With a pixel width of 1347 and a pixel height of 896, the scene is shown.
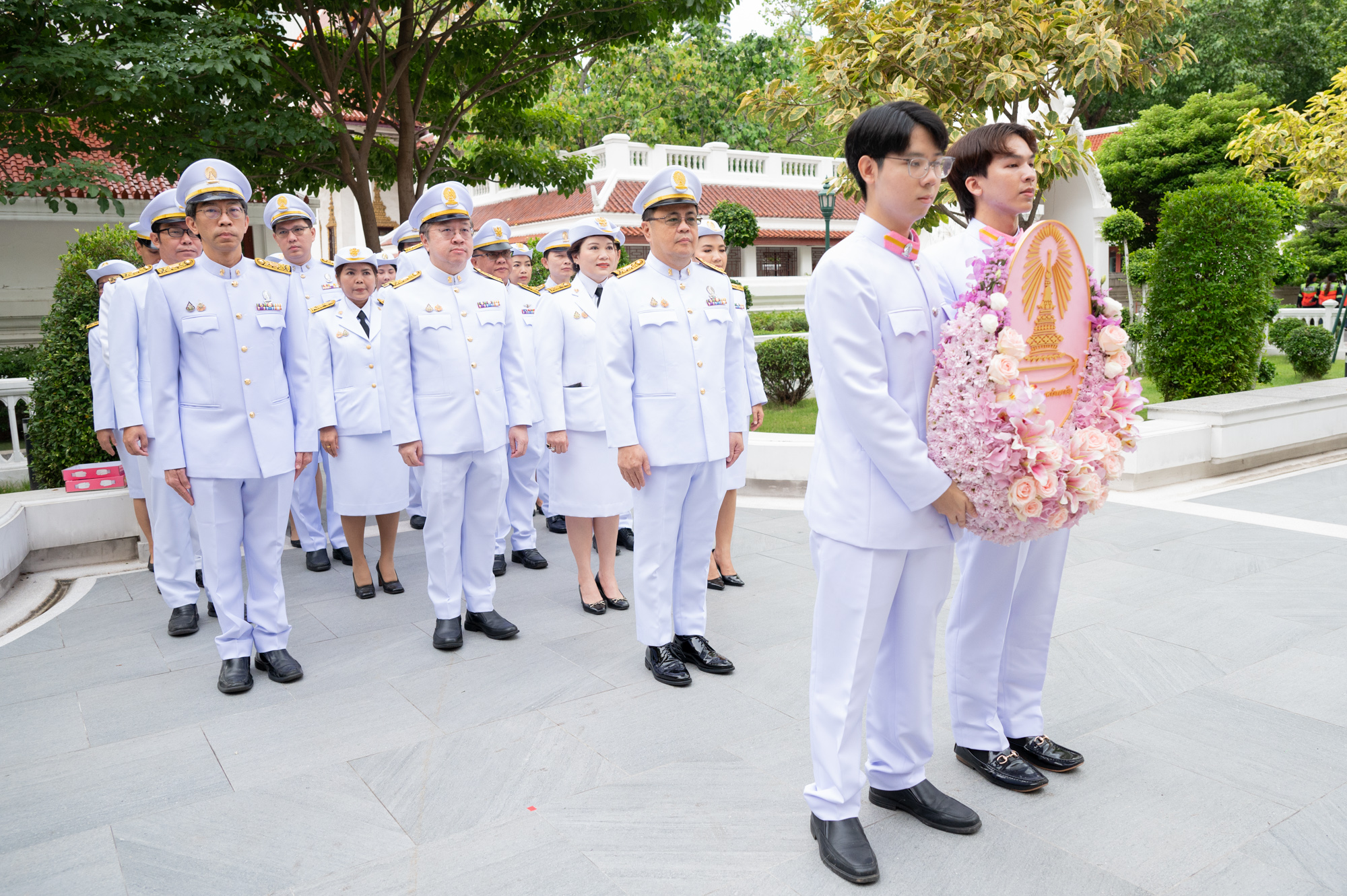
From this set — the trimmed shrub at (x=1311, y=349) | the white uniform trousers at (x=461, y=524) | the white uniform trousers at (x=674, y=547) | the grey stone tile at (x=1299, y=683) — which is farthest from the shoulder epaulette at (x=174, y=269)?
the trimmed shrub at (x=1311, y=349)

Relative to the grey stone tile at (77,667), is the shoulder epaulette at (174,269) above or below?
above

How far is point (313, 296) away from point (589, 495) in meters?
2.29

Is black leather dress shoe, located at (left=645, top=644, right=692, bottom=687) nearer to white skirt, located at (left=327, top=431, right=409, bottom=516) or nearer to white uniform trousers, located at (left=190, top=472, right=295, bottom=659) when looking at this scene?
white uniform trousers, located at (left=190, top=472, right=295, bottom=659)

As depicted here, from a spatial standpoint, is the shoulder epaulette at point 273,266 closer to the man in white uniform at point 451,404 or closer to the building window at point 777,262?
the man in white uniform at point 451,404

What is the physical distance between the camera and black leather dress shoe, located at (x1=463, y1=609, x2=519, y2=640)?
15.2 feet

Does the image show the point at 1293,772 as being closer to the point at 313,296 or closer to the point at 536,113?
the point at 313,296

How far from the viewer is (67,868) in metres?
2.78

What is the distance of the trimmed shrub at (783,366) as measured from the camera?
439 inches

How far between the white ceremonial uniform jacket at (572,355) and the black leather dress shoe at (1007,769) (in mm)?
2746

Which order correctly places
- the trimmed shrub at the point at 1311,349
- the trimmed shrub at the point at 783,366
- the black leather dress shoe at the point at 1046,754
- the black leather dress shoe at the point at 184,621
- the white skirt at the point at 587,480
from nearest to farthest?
1. the black leather dress shoe at the point at 1046,754
2. the black leather dress shoe at the point at 184,621
3. the white skirt at the point at 587,480
4. the trimmed shrub at the point at 783,366
5. the trimmed shrub at the point at 1311,349

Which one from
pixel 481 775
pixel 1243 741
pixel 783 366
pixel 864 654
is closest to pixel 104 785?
pixel 481 775

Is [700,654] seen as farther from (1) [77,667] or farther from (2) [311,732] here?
(1) [77,667]

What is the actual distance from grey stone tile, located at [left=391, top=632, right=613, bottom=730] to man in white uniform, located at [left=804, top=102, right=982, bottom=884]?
4.69ft

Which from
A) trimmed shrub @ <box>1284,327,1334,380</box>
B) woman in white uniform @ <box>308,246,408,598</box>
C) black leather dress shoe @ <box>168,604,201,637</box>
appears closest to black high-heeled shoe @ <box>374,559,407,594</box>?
woman in white uniform @ <box>308,246,408,598</box>
